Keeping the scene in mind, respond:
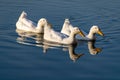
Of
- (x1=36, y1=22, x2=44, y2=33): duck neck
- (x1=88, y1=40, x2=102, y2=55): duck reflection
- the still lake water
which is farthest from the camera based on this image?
(x1=36, y1=22, x2=44, y2=33): duck neck

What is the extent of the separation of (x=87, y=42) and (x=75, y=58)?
289 centimetres

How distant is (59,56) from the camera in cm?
1853

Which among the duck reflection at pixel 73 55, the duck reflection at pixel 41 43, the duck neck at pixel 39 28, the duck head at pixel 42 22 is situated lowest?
the duck reflection at pixel 73 55

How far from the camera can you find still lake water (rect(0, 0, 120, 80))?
54.2 feet

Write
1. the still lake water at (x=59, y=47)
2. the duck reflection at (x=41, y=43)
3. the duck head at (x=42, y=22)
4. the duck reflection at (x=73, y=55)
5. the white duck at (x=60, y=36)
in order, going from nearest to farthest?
the still lake water at (x=59, y=47)
the duck reflection at (x=73, y=55)
the duck reflection at (x=41, y=43)
the white duck at (x=60, y=36)
the duck head at (x=42, y=22)

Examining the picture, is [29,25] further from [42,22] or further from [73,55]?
[73,55]

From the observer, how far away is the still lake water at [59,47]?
54.2 feet

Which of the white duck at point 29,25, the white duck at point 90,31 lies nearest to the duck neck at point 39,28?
the white duck at point 29,25

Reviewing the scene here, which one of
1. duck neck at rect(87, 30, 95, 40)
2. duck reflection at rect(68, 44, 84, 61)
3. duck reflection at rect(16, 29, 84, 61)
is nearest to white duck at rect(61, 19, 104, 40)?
duck neck at rect(87, 30, 95, 40)

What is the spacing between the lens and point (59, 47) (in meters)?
20.0

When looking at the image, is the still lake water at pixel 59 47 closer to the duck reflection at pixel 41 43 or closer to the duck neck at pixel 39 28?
the duck reflection at pixel 41 43

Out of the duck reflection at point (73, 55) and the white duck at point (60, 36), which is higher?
the white duck at point (60, 36)

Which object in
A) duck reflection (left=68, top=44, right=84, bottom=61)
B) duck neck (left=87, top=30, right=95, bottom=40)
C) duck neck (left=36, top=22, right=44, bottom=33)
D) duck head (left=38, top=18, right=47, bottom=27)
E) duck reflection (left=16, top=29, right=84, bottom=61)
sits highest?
duck head (left=38, top=18, right=47, bottom=27)

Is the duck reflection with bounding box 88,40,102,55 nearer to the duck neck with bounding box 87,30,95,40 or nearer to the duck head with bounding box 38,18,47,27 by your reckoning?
the duck neck with bounding box 87,30,95,40
